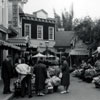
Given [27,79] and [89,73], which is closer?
[27,79]

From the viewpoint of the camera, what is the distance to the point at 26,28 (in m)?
41.2

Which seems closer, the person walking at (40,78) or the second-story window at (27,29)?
the person walking at (40,78)

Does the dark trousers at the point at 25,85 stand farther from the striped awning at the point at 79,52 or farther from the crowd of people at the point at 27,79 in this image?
the striped awning at the point at 79,52

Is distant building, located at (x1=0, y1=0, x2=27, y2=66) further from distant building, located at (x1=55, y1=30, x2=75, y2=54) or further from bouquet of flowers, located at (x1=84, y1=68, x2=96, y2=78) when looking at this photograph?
distant building, located at (x1=55, y1=30, x2=75, y2=54)

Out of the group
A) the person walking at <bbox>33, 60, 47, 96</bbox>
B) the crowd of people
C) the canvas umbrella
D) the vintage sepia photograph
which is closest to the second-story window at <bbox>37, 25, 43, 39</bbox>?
the vintage sepia photograph

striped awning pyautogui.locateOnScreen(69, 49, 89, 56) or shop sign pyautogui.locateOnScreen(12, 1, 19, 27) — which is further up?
shop sign pyautogui.locateOnScreen(12, 1, 19, 27)

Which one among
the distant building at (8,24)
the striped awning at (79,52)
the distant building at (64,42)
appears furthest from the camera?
the distant building at (64,42)

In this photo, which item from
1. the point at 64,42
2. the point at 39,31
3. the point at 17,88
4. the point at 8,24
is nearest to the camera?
the point at 17,88

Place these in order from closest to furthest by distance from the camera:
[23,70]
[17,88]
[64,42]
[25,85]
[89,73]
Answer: [23,70]
[17,88]
[25,85]
[89,73]
[64,42]

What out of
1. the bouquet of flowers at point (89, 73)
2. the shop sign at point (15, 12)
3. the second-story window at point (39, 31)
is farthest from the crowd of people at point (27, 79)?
the second-story window at point (39, 31)

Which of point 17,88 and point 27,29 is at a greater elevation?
point 27,29

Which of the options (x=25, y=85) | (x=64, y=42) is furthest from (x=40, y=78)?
(x=64, y=42)

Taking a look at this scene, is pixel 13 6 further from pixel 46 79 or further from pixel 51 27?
pixel 46 79

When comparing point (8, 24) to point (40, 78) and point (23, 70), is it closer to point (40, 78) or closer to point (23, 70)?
point (40, 78)
